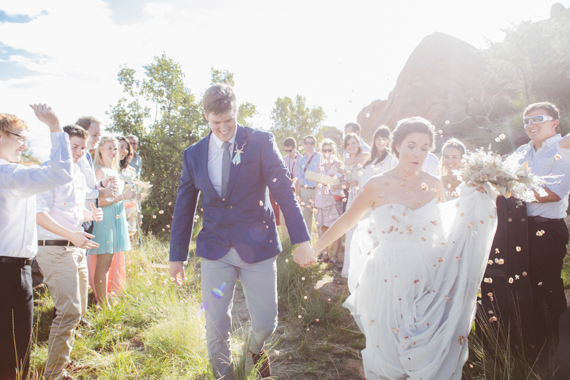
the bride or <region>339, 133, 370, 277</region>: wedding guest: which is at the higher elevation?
<region>339, 133, 370, 277</region>: wedding guest

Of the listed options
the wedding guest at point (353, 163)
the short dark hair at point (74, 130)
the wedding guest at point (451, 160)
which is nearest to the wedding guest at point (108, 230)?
the short dark hair at point (74, 130)

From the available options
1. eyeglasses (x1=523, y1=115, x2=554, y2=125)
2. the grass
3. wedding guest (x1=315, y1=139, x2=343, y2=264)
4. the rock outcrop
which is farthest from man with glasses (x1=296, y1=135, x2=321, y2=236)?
the rock outcrop

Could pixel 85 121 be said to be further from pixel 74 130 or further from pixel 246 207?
pixel 246 207

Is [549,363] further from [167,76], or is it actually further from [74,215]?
[167,76]

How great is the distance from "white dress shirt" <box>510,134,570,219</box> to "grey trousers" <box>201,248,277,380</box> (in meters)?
2.66

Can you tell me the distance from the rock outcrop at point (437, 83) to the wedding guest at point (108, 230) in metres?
26.1

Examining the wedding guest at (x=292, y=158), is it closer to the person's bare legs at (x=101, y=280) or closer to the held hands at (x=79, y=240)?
the person's bare legs at (x=101, y=280)

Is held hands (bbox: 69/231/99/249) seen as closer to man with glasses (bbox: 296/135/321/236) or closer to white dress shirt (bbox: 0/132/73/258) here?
white dress shirt (bbox: 0/132/73/258)

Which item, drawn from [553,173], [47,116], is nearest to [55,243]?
[47,116]

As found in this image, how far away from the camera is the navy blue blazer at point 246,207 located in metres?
2.63

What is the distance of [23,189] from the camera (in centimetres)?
213

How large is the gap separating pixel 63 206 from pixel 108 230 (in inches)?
53.3

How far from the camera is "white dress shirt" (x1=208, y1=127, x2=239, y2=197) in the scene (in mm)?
2713

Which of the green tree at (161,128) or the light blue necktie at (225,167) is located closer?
the light blue necktie at (225,167)
